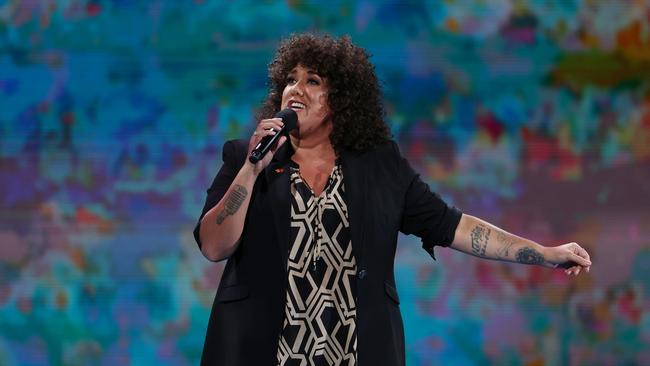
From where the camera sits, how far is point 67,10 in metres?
3.28

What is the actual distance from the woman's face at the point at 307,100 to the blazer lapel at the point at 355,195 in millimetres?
98

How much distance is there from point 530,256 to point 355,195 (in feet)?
1.46

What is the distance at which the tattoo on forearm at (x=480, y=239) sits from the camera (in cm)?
220

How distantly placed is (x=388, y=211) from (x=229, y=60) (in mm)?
1367

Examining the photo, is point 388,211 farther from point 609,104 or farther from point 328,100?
point 609,104

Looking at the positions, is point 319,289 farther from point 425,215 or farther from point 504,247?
point 504,247

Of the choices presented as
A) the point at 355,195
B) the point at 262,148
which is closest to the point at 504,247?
the point at 355,195

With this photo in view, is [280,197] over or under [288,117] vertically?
under

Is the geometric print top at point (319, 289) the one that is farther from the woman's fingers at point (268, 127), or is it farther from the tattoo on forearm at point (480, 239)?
the tattoo on forearm at point (480, 239)

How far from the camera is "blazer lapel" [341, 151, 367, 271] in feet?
6.54

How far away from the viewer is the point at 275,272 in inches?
76.7

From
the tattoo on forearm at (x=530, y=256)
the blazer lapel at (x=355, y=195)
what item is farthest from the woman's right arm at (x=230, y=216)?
the tattoo on forearm at (x=530, y=256)

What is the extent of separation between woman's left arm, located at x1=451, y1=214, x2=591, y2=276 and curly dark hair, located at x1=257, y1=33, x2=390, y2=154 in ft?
0.97

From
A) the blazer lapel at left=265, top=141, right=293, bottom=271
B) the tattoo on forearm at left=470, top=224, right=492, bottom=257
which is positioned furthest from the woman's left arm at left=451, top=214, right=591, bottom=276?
the blazer lapel at left=265, top=141, right=293, bottom=271
